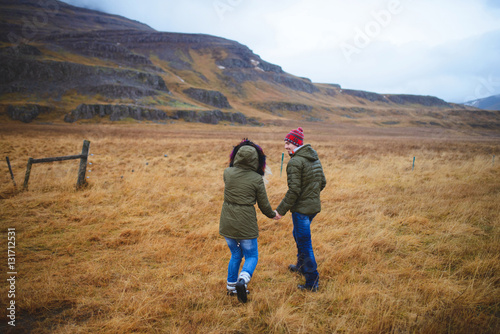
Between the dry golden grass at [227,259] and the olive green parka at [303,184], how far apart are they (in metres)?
1.20

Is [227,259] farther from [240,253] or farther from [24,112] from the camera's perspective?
[24,112]

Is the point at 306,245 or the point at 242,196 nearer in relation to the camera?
the point at 242,196

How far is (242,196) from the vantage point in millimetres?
2951

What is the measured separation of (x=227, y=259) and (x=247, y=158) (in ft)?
7.51

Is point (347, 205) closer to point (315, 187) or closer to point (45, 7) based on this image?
point (315, 187)

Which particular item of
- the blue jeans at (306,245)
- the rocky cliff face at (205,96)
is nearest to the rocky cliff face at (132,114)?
the rocky cliff face at (205,96)

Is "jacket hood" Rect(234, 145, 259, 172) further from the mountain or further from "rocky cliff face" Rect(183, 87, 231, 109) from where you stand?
"rocky cliff face" Rect(183, 87, 231, 109)

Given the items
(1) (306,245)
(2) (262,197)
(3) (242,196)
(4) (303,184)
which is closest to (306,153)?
(4) (303,184)

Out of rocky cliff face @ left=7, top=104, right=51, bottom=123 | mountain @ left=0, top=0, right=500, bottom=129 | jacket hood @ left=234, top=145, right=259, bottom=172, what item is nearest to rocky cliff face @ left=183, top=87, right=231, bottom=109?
mountain @ left=0, top=0, right=500, bottom=129

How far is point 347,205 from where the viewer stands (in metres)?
6.98

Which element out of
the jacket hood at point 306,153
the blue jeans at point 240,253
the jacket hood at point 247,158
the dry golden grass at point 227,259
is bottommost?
the dry golden grass at point 227,259

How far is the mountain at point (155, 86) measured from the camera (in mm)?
53750

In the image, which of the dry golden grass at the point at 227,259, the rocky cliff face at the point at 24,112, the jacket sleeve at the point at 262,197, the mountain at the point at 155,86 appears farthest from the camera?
the mountain at the point at 155,86

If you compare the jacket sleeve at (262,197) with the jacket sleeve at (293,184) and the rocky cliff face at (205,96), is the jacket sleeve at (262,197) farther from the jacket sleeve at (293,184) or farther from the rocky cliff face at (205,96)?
the rocky cliff face at (205,96)
